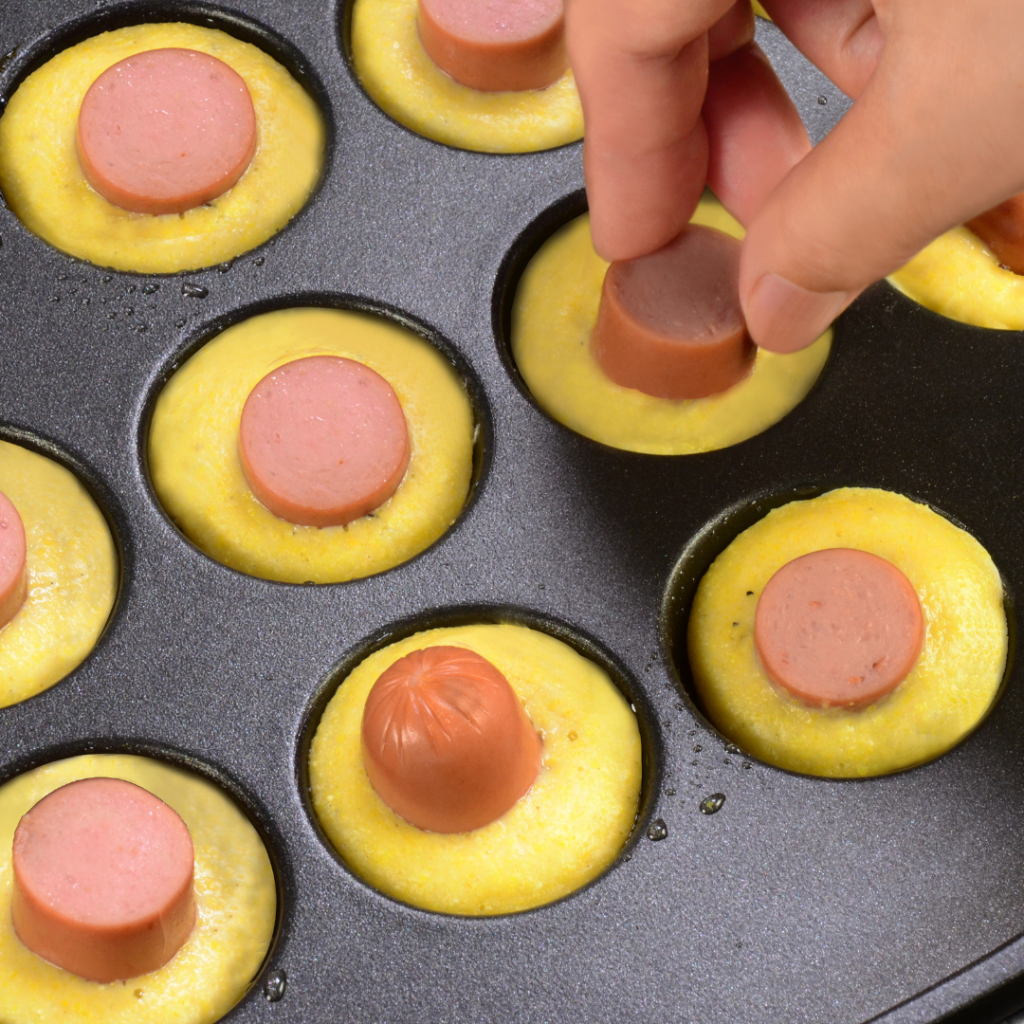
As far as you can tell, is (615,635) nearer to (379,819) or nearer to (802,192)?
(379,819)

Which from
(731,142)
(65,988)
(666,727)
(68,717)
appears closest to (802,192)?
(731,142)

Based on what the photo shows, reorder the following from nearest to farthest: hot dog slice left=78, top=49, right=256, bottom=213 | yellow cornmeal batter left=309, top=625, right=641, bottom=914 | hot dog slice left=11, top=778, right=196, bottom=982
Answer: hot dog slice left=11, top=778, right=196, bottom=982
yellow cornmeal batter left=309, top=625, right=641, bottom=914
hot dog slice left=78, top=49, right=256, bottom=213

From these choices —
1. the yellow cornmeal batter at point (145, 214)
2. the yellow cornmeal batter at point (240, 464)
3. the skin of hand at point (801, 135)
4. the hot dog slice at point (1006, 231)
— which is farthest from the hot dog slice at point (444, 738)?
the hot dog slice at point (1006, 231)

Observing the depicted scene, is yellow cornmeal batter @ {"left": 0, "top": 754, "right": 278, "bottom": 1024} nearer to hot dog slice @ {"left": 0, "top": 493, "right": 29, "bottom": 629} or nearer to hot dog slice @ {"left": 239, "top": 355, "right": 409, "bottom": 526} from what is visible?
hot dog slice @ {"left": 0, "top": 493, "right": 29, "bottom": 629}

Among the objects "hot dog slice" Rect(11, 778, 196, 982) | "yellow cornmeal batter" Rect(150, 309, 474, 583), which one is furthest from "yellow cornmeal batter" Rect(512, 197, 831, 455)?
"hot dog slice" Rect(11, 778, 196, 982)

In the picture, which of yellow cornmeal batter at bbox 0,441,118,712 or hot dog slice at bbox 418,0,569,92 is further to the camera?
hot dog slice at bbox 418,0,569,92

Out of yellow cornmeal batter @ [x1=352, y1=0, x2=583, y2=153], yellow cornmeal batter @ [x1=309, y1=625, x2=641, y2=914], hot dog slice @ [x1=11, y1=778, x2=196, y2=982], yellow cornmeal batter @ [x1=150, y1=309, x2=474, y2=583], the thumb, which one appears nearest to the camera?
the thumb

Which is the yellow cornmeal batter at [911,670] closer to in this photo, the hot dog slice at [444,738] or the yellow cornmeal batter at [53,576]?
the hot dog slice at [444,738]
